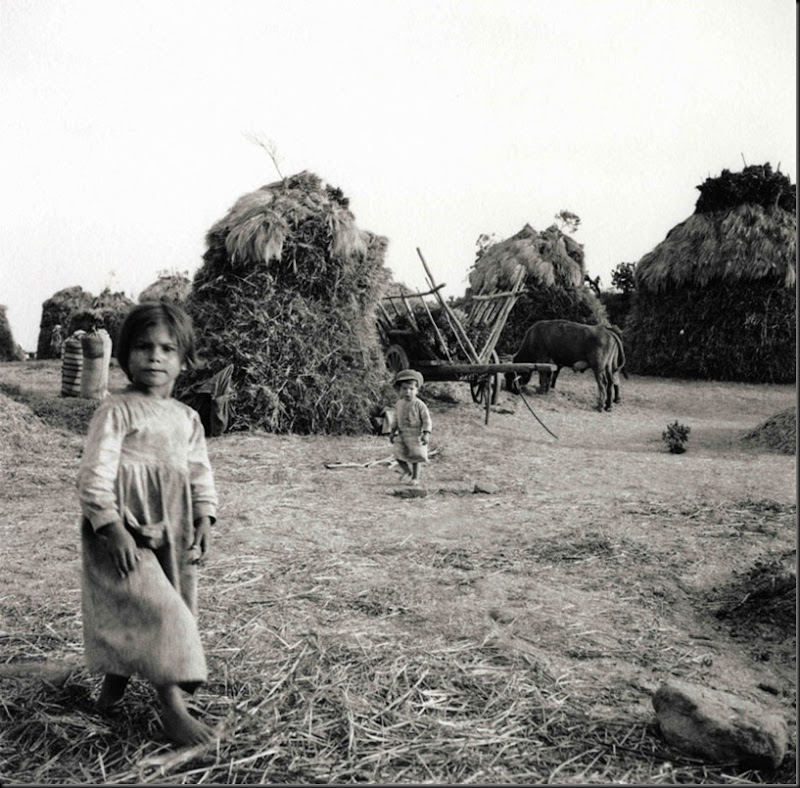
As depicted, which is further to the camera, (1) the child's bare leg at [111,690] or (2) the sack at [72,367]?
(2) the sack at [72,367]

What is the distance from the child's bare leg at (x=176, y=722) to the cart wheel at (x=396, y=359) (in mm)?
9796

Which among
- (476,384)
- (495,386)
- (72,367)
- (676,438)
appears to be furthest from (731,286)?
(72,367)

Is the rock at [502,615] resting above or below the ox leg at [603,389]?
below

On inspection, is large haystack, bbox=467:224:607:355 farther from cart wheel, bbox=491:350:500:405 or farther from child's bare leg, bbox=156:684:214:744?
child's bare leg, bbox=156:684:214:744

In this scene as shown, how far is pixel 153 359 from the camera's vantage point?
2441 mm

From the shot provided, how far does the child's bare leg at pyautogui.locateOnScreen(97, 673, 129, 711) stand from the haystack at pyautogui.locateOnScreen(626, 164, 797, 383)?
17.3m

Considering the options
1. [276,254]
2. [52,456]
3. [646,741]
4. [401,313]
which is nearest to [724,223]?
[401,313]

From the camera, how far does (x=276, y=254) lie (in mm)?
9570

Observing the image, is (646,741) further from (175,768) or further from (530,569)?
(530,569)

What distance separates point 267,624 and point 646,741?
1.63m

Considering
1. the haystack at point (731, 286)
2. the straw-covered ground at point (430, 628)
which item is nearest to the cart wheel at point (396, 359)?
the straw-covered ground at point (430, 628)

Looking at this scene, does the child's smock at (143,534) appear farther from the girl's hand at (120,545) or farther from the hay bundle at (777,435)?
the hay bundle at (777,435)

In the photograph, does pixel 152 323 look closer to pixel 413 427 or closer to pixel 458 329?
pixel 413 427

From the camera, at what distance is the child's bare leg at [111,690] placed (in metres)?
2.46
